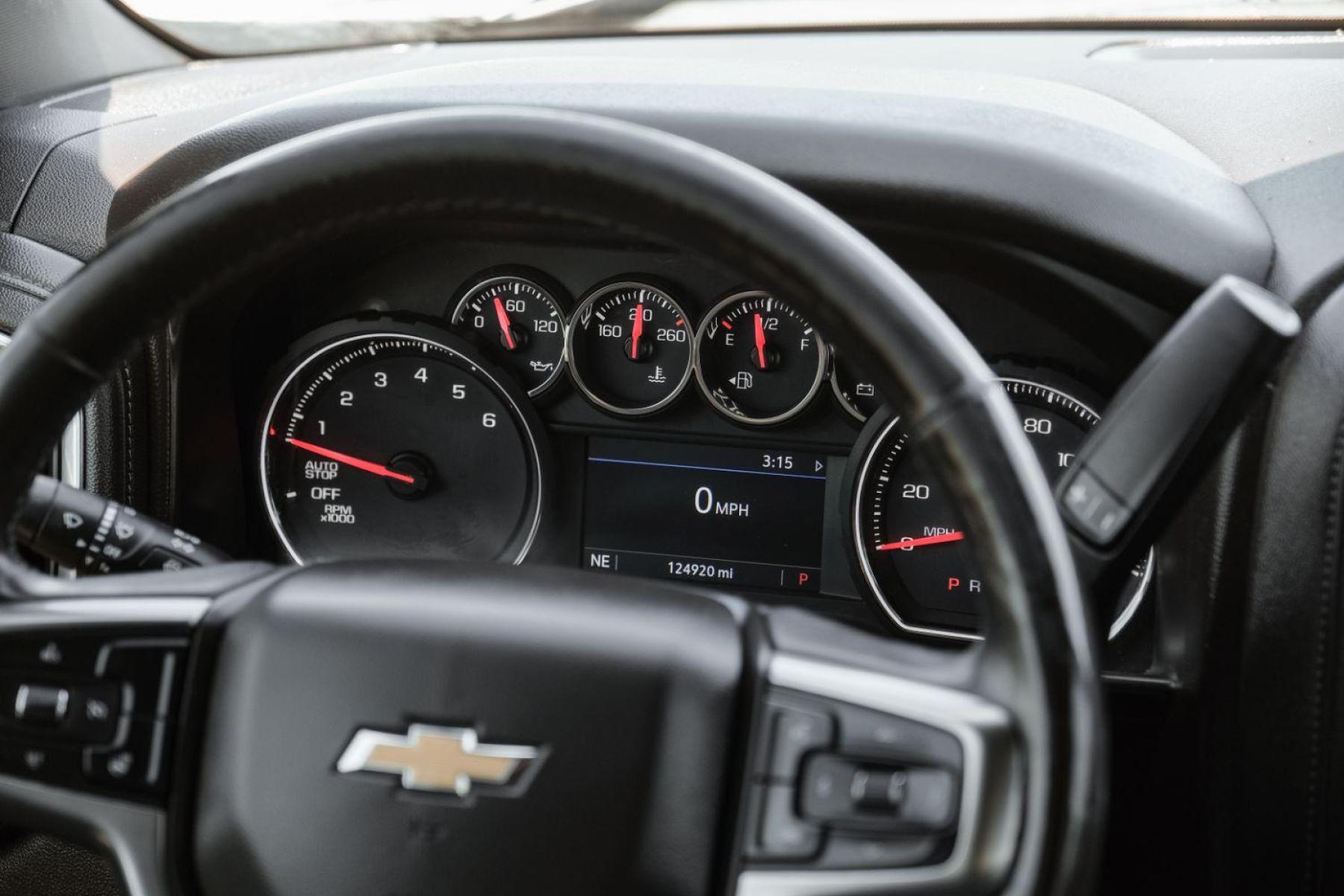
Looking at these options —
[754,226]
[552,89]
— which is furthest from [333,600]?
A: [552,89]

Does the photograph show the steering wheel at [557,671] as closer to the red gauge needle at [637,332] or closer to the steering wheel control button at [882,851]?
the steering wheel control button at [882,851]

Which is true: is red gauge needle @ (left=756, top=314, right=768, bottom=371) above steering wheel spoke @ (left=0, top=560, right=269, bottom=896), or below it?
above

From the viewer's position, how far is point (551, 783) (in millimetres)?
1003

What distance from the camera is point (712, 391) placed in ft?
6.56

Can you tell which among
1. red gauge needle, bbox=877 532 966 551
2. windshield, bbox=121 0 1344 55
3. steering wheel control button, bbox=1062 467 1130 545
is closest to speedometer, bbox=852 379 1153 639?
red gauge needle, bbox=877 532 966 551

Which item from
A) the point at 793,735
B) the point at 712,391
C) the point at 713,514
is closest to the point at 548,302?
the point at 712,391

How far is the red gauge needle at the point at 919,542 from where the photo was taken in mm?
1935

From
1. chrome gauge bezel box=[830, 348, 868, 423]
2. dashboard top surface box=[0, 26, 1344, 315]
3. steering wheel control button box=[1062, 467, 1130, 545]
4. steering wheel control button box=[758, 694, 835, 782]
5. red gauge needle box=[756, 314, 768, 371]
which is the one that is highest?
dashboard top surface box=[0, 26, 1344, 315]

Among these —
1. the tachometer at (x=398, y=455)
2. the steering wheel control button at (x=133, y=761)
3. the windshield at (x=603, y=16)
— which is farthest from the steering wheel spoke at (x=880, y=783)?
the windshield at (x=603, y=16)

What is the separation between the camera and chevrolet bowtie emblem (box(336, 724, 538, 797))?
998 mm

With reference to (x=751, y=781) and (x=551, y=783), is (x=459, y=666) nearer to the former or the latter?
(x=551, y=783)

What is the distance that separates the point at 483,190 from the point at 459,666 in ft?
1.13

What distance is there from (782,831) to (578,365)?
1211mm

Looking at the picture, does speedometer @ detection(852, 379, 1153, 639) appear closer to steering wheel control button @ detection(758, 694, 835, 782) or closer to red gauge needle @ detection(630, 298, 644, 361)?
red gauge needle @ detection(630, 298, 644, 361)
